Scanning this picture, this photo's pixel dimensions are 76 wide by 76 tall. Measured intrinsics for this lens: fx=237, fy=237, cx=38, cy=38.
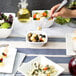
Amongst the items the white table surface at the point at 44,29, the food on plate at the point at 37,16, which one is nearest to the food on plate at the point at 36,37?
the white table surface at the point at 44,29

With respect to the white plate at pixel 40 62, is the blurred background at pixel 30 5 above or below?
below

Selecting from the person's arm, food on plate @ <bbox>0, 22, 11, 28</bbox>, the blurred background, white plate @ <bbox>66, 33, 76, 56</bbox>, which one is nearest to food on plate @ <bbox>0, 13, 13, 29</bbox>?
food on plate @ <bbox>0, 22, 11, 28</bbox>

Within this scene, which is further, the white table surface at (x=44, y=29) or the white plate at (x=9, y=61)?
the white table surface at (x=44, y=29)

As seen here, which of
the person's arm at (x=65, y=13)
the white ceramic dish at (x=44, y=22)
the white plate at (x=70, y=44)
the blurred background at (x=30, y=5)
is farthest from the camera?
the blurred background at (x=30, y=5)

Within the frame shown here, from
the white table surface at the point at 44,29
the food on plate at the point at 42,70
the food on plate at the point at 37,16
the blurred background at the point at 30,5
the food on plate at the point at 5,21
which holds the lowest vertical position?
the blurred background at the point at 30,5

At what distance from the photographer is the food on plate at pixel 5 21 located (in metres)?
1.79

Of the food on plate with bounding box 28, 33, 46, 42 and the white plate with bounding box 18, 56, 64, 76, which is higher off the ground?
the food on plate with bounding box 28, 33, 46, 42

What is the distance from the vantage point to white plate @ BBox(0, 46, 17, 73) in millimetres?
1516

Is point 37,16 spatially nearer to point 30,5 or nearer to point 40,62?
point 40,62

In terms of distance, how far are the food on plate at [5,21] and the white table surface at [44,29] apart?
0.28 ft

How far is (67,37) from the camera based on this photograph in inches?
70.5

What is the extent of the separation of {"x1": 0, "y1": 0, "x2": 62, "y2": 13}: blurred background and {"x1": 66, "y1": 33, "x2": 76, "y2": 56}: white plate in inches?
47.2

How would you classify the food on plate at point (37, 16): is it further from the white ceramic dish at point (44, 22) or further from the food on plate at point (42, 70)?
the food on plate at point (42, 70)

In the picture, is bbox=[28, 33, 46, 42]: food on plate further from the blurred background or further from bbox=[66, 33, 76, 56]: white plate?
the blurred background
